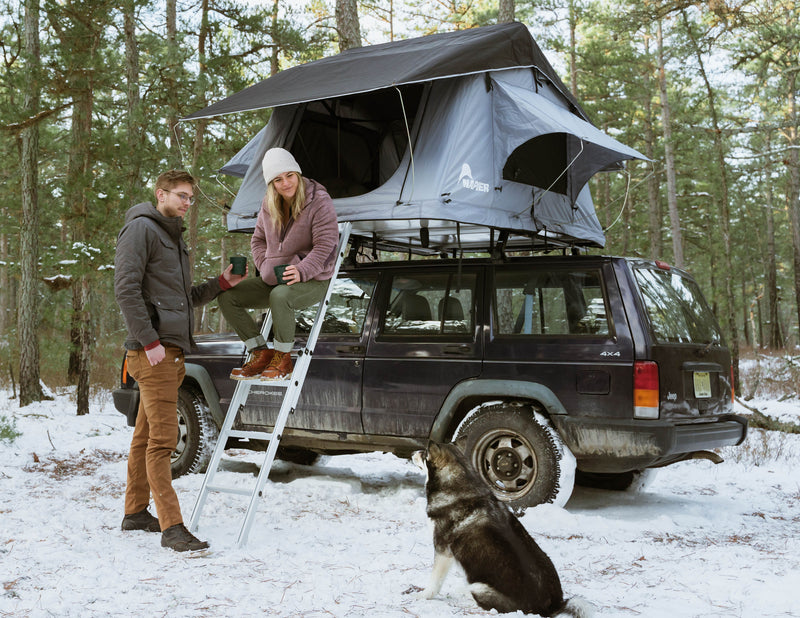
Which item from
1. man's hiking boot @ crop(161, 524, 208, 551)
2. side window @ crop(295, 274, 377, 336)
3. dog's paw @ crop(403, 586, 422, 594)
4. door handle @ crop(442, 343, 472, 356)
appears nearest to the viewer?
dog's paw @ crop(403, 586, 422, 594)

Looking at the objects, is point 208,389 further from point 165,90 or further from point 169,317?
point 165,90

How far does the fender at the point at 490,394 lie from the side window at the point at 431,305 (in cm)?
47

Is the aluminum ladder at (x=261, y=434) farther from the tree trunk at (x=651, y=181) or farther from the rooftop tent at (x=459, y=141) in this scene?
the tree trunk at (x=651, y=181)

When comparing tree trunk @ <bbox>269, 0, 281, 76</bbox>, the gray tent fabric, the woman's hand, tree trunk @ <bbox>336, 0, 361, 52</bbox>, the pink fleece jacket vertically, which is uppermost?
tree trunk @ <bbox>269, 0, 281, 76</bbox>

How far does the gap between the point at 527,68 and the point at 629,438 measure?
10.9 feet

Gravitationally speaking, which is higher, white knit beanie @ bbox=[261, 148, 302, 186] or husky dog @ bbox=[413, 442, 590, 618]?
white knit beanie @ bbox=[261, 148, 302, 186]

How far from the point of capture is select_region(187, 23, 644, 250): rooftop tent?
535 cm

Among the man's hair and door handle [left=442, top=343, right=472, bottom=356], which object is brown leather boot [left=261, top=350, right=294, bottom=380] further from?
door handle [left=442, top=343, right=472, bottom=356]

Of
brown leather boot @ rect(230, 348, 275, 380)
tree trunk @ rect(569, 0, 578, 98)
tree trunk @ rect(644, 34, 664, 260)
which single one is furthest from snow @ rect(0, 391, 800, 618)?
tree trunk @ rect(644, 34, 664, 260)

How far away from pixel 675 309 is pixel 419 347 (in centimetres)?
205

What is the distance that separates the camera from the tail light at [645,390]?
4.97 meters

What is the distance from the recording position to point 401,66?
5484 millimetres

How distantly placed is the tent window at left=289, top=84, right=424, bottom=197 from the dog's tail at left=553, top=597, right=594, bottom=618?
5084 mm

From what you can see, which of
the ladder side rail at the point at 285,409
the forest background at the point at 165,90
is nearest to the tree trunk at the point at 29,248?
the forest background at the point at 165,90
